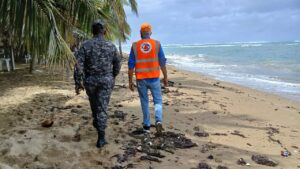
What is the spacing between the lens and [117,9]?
9.33 metres

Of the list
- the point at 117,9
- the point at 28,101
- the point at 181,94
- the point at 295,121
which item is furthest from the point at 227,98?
the point at 28,101

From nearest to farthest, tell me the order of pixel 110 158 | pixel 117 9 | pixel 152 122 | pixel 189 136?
pixel 110 158 < pixel 189 136 < pixel 152 122 < pixel 117 9

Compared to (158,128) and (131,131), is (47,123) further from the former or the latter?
(158,128)

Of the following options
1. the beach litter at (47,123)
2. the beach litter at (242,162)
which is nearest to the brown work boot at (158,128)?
the beach litter at (242,162)

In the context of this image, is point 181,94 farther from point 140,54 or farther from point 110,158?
point 110,158

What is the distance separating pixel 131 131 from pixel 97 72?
1408 millimetres

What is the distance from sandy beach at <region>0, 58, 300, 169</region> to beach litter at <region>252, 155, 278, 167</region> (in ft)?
0.25

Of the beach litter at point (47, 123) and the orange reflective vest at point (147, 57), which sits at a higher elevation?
the orange reflective vest at point (147, 57)

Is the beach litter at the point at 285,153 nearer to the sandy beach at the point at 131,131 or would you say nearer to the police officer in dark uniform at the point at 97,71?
the sandy beach at the point at 131,131

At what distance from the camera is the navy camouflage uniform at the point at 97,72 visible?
5.88m

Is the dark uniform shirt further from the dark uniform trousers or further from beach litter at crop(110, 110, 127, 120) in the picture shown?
beach litter at crop(110, 110, 127, 120)

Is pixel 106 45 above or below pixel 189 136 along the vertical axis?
above

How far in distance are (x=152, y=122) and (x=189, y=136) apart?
0.91 metres

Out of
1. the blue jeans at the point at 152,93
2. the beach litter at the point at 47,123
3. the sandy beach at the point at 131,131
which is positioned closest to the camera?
the sandy beach at the point at 131,131
